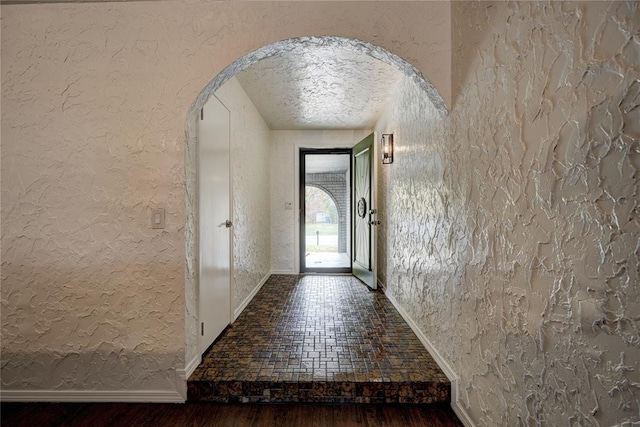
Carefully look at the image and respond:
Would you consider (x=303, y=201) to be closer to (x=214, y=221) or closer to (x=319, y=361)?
(x=214, y=221)

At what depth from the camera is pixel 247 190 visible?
11.0ft

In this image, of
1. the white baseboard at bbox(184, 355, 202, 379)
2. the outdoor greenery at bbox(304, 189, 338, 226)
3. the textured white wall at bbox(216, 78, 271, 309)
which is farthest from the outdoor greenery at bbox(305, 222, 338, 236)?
the white baseboard at bbox(184, 355, 202, 379)

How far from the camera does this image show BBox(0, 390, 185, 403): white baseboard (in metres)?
1.74

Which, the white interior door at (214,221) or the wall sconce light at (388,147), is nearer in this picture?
the white interior door at (214,221)

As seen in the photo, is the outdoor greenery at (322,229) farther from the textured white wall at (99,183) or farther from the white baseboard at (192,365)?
the textured white wall at (99,183)

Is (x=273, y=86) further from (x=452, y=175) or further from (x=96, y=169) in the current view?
(x=452, y=175)

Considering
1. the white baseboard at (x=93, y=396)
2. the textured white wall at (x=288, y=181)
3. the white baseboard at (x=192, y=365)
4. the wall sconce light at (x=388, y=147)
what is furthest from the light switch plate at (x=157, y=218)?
the textured white wall at (x=288, y=181)

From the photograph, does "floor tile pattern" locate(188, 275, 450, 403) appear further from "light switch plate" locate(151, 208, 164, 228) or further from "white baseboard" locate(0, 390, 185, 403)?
"light switch plate" locate(151, 208, 164, 228)

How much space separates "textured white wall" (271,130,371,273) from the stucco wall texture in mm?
2995

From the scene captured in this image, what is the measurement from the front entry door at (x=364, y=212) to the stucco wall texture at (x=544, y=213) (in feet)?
6.58

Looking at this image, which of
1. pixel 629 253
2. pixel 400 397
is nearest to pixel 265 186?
pixel 400 397

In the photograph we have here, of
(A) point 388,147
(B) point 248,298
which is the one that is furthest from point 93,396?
(A) point 388,147

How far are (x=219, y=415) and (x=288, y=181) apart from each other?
11.4ft

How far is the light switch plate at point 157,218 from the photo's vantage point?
1.75 metres
